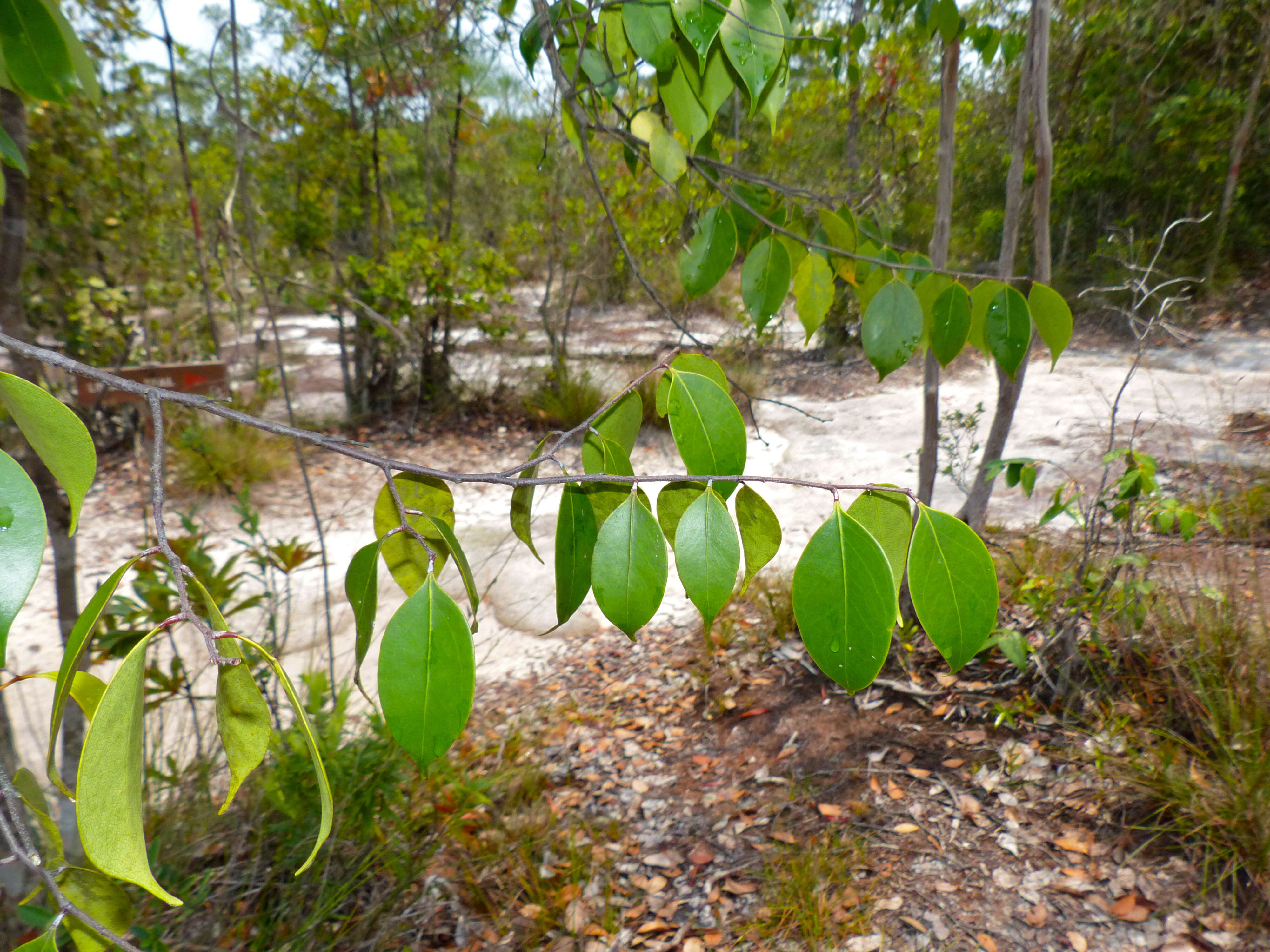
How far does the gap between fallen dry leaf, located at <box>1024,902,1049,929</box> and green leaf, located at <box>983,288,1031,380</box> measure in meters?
1.30

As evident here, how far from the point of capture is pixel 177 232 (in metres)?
5.01

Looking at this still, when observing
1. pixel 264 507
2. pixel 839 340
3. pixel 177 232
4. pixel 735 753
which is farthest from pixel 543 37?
pixel 839 340

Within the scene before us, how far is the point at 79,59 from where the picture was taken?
0.59 metres

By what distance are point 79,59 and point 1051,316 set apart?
84cm

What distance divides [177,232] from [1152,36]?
25.5ft

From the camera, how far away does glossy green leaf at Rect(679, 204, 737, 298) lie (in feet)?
2.39

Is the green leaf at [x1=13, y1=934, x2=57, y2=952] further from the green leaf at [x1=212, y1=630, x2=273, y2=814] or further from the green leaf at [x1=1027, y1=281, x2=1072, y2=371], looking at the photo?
the green leaf at [x1=1027, y1=281, x2=1072, y2=371]

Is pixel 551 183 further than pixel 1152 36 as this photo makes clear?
No

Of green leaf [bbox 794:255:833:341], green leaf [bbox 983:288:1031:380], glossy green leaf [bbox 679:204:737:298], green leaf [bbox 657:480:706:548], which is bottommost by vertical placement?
green leaf [bbox 657:480:706:548]

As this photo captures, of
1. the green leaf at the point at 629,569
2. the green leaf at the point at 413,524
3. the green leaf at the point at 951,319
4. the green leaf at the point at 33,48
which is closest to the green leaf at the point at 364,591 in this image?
the green leaf at the point at 413,524

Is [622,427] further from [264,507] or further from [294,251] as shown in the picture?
[294,251]

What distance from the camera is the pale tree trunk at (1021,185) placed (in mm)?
1604

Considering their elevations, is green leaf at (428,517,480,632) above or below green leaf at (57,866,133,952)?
above

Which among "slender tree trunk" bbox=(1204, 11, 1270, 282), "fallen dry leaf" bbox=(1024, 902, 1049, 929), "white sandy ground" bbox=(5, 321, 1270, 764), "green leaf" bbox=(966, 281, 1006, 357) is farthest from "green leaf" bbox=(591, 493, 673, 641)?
"slender tree trunk" bbox=(1204, 11, 1270, 282)
